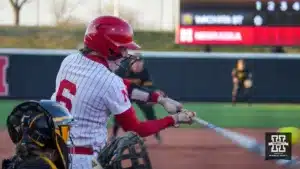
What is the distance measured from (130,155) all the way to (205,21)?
19.8 meters

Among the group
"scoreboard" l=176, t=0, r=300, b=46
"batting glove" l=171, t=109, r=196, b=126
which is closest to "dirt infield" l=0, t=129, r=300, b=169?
"batting glove" l=171, t=109, r=196, b=126

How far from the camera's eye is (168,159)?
10398 mm

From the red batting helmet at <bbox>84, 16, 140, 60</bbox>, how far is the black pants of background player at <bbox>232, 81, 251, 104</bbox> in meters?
18.5

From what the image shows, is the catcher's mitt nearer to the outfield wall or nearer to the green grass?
the green grass

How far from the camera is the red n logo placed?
2158 centimetres

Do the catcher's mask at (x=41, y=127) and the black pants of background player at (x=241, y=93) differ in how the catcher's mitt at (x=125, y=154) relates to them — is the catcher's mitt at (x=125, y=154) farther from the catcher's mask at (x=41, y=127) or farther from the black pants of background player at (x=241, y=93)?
the black pants of background player at (x=241, y=93)

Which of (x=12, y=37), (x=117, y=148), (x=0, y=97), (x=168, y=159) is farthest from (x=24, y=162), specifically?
(x=12, y=37)

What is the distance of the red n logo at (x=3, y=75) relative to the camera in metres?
21.6

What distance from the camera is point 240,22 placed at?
22766 mm

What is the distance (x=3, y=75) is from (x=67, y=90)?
18.4m

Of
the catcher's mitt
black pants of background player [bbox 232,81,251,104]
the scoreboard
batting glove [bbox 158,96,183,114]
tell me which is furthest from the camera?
the scoreboard

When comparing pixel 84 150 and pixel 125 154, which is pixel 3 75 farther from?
pixel 125 154

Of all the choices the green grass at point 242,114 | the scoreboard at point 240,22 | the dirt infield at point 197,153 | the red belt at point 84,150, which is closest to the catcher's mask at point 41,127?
the red belt at point 84,150

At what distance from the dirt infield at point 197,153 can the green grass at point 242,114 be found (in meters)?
2.84
